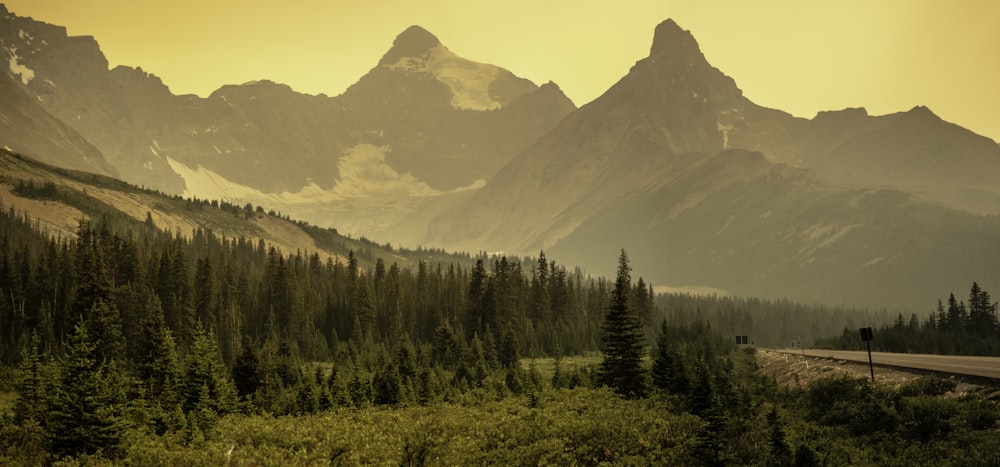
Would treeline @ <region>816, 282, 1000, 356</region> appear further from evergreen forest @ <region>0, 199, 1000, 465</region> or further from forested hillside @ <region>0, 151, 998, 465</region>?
forested hillside @ <region>0, 151, 998, 465</region>

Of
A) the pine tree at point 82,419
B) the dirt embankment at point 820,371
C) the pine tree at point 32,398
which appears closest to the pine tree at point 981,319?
the dirt embankment at point 820,371

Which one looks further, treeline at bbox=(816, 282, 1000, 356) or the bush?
treeline at bbox=(816, 282, 1000, 356)

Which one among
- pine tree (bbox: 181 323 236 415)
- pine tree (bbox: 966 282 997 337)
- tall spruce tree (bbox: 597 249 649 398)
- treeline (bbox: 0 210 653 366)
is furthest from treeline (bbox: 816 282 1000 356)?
pine tree (bbox: 181 323 236 415)

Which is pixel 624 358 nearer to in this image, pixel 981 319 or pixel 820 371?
pixel 820 371

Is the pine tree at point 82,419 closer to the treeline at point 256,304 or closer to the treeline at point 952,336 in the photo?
the treeline at point 256,304

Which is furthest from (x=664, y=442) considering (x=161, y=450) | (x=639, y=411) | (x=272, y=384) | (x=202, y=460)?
(x=272, y=384)

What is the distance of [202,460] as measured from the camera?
5434 cm

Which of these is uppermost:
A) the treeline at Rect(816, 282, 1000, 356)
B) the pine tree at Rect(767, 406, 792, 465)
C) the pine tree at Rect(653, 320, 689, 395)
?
the treeline at Rect(816, 282, 1000, 356)

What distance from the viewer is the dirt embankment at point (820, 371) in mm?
56509

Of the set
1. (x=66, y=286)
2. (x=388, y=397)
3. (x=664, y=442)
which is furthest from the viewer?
(x=66, y=286)

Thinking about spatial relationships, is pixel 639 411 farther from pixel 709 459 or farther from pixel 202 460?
pixel 202 460

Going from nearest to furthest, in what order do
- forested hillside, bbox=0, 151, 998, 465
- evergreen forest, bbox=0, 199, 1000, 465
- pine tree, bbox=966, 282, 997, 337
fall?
1. evergreen forest, bbox=0, 199, 1000, 465
2. forested hillside, bbox=0, 151, 998, 465
3. pine tree, bbox=966, 282, 997, 337

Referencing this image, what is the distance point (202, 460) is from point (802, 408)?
42646 mm

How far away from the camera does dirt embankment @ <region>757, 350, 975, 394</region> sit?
5651cm
